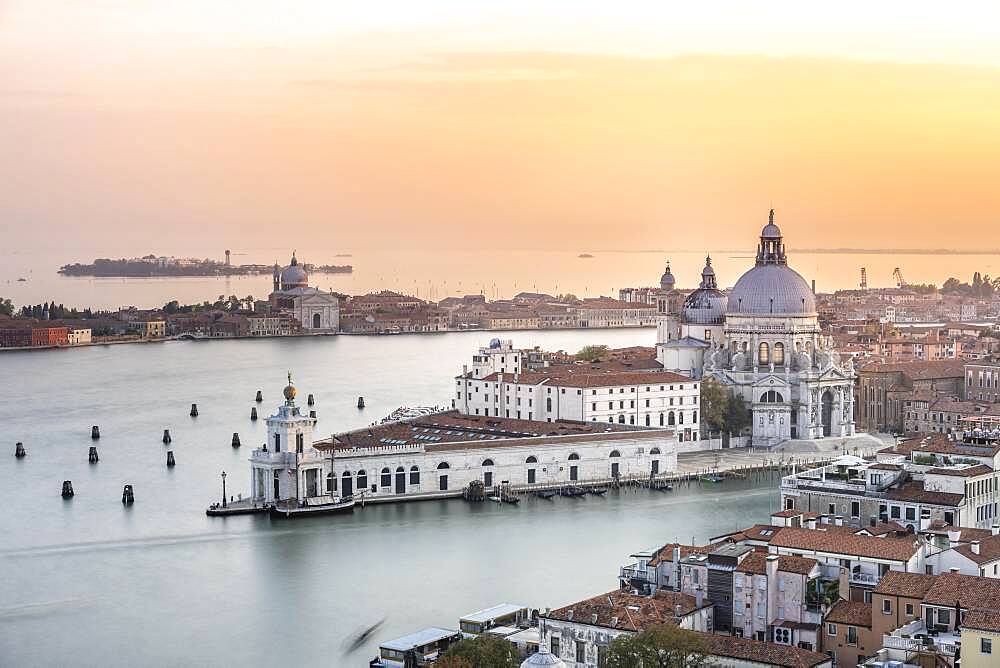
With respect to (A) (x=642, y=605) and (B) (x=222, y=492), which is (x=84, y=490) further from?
(A) (x=642, y=605)

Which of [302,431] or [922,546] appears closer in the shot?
[922,546]

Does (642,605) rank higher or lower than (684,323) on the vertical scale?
lower

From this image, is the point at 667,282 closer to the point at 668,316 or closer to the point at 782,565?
the point at 668,316

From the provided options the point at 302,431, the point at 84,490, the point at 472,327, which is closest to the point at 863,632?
the point at 302,431

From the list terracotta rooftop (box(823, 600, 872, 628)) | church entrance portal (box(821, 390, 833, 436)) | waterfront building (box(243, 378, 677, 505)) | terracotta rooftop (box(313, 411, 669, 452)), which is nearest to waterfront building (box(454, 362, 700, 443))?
terracotta rooftop (box(313, 411, 669, 452))

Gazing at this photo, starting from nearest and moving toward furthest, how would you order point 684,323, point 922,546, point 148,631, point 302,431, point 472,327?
point 922,546 < point 148,631 < point 302,431 < point 684,323 < point 472,327

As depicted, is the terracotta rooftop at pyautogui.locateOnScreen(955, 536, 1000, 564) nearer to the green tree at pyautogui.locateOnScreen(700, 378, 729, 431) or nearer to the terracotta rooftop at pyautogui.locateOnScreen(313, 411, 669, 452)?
the terracotta rooftop at pyautogui.locateOnScreen(313, 411, 669, 452)

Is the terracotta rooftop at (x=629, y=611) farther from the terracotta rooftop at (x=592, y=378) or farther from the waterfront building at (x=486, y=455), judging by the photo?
the terracotta rooftop at (x=592, y=378)
